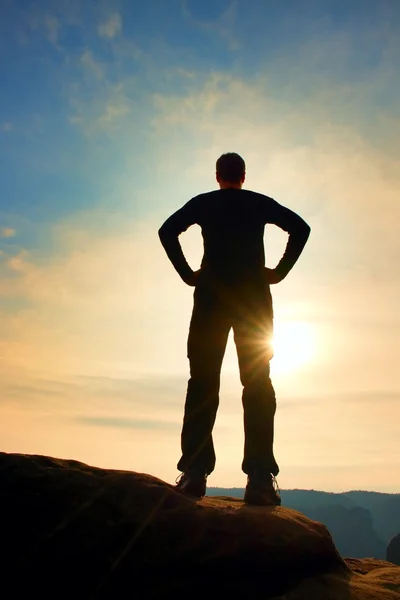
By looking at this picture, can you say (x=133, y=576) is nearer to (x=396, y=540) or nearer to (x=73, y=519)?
(x=73, y=519)

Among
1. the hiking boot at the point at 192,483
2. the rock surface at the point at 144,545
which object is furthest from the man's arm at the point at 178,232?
the rock surface at the point at 144,545

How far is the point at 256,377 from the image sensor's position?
242 inches

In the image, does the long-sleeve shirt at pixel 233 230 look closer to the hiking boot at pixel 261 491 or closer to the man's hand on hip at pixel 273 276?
the man's hand on hip at pixel 273 276

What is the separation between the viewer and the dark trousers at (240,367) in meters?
6.09

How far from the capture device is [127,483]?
5.01 m

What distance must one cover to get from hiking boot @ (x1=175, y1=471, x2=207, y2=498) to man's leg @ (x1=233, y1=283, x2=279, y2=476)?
534mm

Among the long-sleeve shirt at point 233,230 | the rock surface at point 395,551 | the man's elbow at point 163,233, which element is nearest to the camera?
the long-sleeve shirt at point 233,230

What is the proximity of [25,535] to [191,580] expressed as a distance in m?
1.52

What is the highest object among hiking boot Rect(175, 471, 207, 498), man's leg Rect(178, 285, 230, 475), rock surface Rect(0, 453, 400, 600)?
man's leg Rect(178, 285, 230, 475)

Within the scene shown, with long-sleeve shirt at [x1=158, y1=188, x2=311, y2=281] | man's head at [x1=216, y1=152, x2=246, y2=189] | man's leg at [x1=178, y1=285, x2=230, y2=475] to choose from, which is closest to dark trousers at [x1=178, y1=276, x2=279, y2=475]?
man's leg at [x1=178, y1=285, x2=230, y2=475]

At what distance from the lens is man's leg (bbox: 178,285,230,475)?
20.1ft

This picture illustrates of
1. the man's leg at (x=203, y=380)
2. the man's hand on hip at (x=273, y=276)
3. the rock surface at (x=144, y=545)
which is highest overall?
the man's hand on hip at (x=273, y=276)

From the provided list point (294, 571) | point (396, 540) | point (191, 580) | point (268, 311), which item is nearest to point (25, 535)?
point (191, 580)

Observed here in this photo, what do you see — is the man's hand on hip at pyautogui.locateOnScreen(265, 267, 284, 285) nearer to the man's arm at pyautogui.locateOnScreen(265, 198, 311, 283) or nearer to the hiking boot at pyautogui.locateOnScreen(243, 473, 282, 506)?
the man's arm at pyautogui.locateOnScreen(265, 198, 311, 283)
